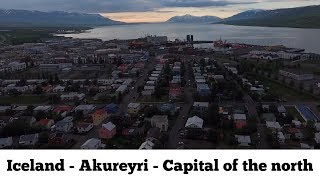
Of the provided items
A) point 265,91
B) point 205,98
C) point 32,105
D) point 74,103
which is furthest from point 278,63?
point 32,105

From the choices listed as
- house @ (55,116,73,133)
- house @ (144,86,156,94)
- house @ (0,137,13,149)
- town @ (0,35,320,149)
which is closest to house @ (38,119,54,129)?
town @ (0,35,320,149)

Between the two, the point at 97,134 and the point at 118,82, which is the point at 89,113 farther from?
the point at 118,82

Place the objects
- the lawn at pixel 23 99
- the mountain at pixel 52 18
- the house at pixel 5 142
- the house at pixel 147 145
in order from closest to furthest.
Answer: the house at pixel 147 145 → the house at pixel 5 142 → the lawn at pixel 23 99 → the mountain at pixel 52 18

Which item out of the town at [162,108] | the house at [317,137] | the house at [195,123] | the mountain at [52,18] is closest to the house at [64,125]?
the town at [162,108]

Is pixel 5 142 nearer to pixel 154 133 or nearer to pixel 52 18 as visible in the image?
pixel 154 133

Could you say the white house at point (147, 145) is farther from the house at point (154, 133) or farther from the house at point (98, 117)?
the house at point (98, 117)

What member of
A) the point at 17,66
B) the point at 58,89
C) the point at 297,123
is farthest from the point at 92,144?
the point at 17,66
